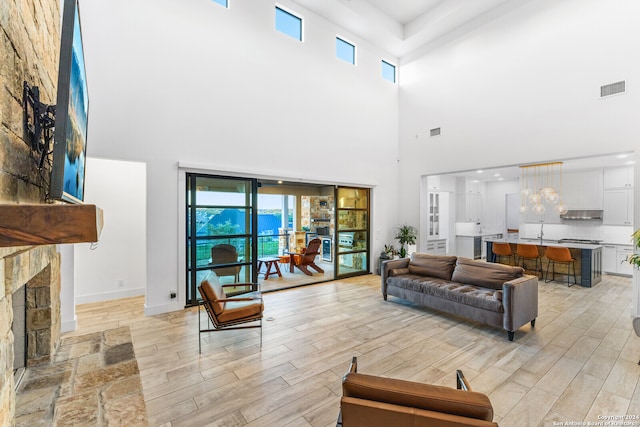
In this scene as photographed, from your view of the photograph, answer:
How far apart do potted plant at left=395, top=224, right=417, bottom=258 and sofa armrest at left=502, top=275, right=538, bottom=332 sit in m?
3.68

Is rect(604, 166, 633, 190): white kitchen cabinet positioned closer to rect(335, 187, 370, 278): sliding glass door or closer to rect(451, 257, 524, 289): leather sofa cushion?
rect(451, 257, 524, 289): leather sofa cushion

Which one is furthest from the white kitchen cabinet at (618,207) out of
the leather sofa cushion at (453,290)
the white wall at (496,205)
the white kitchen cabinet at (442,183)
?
the leather sofa cushion at (453,290)

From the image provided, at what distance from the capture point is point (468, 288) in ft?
14.3

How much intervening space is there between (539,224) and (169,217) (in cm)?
1047

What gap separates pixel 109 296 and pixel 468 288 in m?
6.20

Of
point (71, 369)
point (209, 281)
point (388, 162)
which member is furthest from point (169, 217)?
point (388, 162)

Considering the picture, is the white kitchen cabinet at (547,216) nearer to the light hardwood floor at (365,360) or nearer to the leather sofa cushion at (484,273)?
the light hardwood floor at (365,360)

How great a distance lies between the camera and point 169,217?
4.68 meters

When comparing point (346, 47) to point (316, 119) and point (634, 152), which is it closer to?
point (316, 119)

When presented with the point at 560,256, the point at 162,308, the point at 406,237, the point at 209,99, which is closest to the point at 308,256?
the point at 406,237

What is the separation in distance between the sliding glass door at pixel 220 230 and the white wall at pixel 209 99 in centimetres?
23

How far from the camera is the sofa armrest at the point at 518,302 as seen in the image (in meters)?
3.64

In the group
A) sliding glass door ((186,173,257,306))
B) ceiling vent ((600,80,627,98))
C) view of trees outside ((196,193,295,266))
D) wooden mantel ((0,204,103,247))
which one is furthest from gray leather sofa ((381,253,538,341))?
wooden mantel ((0,204,103,247))

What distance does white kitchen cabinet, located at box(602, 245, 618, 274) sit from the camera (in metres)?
7.38
